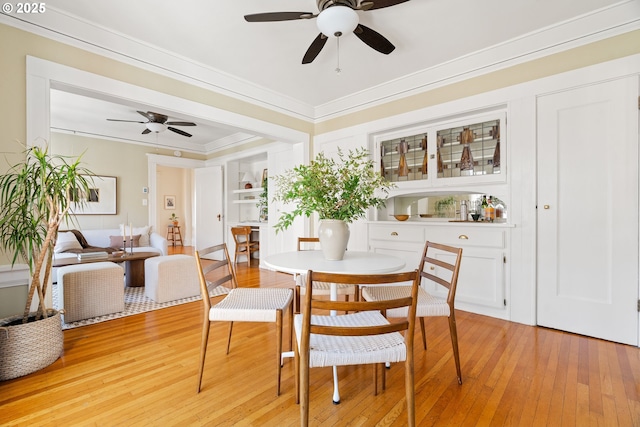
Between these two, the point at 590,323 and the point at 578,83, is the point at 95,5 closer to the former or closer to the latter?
the point at 578,83

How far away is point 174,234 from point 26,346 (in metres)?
7.68

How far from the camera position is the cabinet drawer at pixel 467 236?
9.50 ft

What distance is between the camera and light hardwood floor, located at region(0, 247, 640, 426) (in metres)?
1.49

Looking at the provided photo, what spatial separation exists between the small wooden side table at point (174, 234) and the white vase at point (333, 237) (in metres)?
8.28

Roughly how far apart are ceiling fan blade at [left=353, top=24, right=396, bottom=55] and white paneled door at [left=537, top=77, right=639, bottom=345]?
1535 mm

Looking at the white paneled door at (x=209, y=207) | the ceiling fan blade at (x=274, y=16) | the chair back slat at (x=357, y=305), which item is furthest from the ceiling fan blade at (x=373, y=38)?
the white paneled door at (x=209, y=207)

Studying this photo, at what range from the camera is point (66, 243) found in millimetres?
4273

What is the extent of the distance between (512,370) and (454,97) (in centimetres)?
262

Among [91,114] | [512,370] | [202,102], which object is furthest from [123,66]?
[512,370]

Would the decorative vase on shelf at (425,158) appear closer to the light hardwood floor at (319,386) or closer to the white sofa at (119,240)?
the light hardwood floor at (319,386)

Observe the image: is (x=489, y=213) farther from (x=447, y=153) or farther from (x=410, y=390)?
(x=410, y=390)

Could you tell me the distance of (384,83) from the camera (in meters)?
3.65

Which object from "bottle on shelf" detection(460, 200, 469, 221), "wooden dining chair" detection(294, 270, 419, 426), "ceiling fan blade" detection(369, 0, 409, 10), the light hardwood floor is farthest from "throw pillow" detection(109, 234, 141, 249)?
"bottle on shelf" detection(460, 200, 469, 221)

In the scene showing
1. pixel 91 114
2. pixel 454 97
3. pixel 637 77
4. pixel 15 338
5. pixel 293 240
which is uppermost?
pixel 91 114
